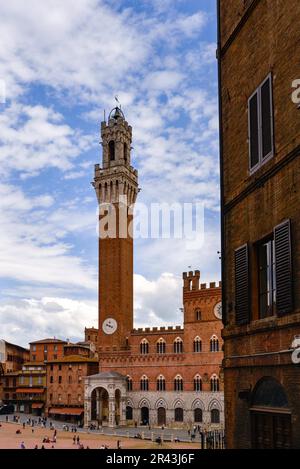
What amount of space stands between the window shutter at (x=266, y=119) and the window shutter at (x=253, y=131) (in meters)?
0.27

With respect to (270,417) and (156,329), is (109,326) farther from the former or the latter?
(270,417)

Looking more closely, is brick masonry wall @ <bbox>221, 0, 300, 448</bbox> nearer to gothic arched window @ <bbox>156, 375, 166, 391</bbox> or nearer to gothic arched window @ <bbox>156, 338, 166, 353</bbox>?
gothic arched window @ <bbox>156, 375, 166, 391</bbox>

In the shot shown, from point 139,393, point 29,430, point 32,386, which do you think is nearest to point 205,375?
point 139,393

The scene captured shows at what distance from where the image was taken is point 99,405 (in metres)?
67.2

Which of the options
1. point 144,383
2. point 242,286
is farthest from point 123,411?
point 242,286

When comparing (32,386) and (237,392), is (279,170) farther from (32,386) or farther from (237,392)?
(32,386)

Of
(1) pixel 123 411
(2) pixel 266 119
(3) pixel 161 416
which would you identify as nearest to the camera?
(2) pixel 266 119

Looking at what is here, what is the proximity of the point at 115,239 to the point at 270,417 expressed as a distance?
64.6 metres

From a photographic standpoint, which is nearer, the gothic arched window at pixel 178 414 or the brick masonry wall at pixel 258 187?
the brick masonry wall at pixel 258 187

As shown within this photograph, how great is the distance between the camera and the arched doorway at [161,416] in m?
64.8

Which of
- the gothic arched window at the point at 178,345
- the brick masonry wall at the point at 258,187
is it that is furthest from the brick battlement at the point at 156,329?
the brick masonry wall at the point at 258,187

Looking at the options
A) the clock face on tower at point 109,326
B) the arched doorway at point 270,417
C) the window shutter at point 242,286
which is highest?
the window shutter at point 242,286

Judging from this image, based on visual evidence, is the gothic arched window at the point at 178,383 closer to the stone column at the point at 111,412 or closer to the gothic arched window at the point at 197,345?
the gothic arched window at the point at 197,345
